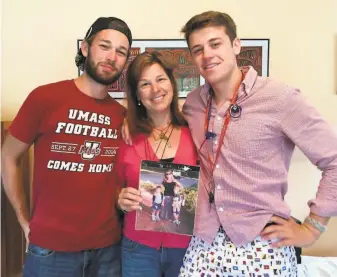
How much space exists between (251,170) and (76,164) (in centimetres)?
71

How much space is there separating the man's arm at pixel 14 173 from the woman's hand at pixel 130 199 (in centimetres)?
51

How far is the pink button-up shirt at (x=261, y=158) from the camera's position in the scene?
3.78 feet

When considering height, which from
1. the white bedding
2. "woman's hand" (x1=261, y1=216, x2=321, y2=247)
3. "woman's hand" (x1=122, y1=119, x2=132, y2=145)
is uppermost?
"woman's hand" (x1=122, y1=119, x2=132, y2=145)

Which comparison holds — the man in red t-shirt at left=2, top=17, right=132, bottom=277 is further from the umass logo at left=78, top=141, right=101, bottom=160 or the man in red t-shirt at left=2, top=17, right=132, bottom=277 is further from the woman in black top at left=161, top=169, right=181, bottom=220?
the woman in black top at left=161, top=169, right=181, bottom=220

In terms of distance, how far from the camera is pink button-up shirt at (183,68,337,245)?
115cm

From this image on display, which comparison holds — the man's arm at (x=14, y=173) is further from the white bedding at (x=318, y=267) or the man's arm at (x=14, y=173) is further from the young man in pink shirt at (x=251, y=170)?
the white bedding at (x=318, y=267)

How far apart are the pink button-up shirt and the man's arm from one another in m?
0.84

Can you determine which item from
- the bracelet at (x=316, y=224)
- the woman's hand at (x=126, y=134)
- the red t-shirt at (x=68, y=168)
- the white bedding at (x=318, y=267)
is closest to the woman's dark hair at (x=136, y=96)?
the woman's hand at (x=126, y=134)

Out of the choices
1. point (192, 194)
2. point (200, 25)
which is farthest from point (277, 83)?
point (192, 194)

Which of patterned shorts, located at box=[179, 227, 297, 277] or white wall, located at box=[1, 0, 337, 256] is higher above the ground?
white wall, located at box=[1, 0, 337, 256]

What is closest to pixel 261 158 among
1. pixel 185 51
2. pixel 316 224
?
pixel 316 224

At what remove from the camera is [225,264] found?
120 cm

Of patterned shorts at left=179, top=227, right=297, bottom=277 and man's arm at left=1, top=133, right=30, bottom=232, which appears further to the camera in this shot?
man's arm at left=1, top=133, right=30, bottom=232

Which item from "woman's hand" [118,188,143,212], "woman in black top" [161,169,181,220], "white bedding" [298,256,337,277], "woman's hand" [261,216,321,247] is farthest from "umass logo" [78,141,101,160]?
"white bedding" [298,256,337,277]
